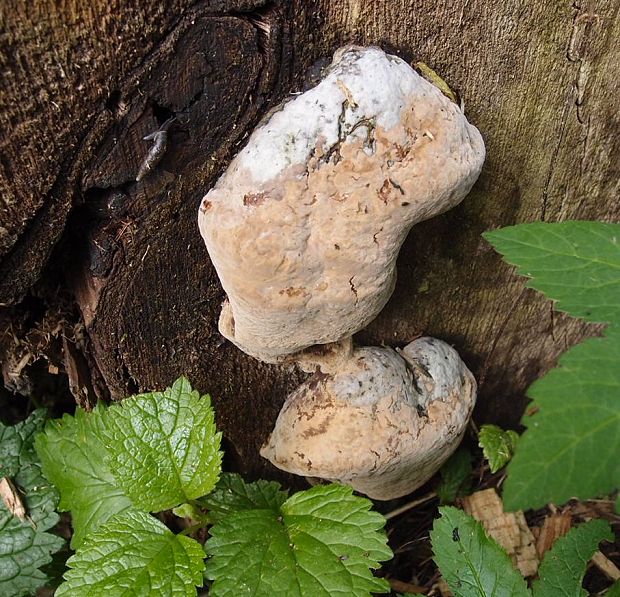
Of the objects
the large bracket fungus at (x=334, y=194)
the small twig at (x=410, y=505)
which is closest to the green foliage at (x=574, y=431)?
the large bracket fungus at (x=334, y=194)

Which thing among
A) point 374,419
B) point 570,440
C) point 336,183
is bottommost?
point 374,419

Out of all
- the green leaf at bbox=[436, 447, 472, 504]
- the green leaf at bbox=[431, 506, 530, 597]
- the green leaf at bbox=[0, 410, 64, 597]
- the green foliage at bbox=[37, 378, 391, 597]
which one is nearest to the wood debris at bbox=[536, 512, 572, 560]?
the green leaf at bbox=[436, 447, 472, 504]

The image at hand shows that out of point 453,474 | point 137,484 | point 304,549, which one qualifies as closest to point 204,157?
point 137,484

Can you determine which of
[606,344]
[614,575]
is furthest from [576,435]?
[614,575]

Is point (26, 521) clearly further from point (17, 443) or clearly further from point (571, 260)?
point (571, 260)

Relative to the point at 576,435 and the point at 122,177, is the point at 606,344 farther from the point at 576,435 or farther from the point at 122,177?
the point at 122,177

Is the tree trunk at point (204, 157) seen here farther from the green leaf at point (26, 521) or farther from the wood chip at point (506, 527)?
the wood chip at point (506, 527)
